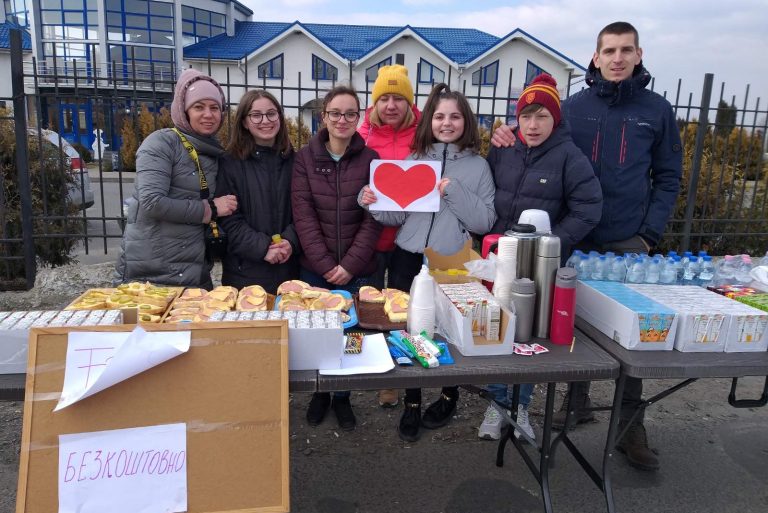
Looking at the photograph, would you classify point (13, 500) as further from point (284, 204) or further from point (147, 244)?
point (284, 204)

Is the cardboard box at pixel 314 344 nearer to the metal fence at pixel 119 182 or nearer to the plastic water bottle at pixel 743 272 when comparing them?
the plastic water bottle at pixel 743 272

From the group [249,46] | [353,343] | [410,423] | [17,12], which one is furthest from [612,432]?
[17,12]

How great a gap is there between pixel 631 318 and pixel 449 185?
1124mm

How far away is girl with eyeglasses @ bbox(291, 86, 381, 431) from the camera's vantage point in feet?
9.60

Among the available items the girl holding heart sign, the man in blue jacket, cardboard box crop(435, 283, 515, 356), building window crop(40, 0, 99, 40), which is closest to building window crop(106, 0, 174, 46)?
building window crop(40, 0, 99, 40)

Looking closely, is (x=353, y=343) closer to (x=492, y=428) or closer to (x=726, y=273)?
(x=492, y=428)

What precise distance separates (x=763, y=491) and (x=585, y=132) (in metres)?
2.20

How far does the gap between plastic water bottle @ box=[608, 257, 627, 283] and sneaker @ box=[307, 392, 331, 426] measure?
6.33ft

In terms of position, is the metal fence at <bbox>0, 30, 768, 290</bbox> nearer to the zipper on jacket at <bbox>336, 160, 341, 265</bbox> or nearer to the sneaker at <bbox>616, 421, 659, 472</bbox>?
the zipper on jacket at <bbox>336, 160, 341, 265</bbox>

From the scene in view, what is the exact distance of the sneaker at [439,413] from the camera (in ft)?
11.1

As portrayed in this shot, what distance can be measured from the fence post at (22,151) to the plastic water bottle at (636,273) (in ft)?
16.8

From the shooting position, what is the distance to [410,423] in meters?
3.25

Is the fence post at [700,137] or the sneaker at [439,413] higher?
the fence post at [700,137]

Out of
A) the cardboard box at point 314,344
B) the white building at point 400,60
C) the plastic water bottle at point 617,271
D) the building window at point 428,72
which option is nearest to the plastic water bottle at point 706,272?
the plastic water bottle at point 617,271
